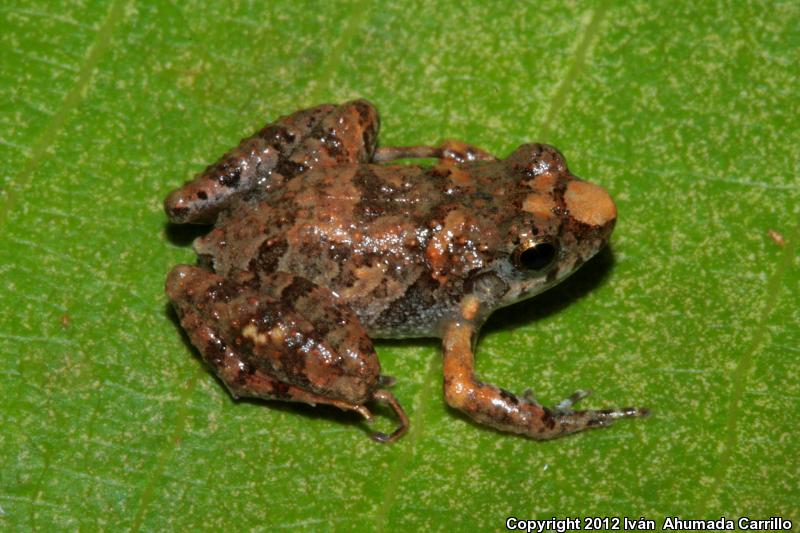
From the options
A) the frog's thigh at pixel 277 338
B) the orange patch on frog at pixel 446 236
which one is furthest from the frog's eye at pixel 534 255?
the frog's thigh at pixel 277 338

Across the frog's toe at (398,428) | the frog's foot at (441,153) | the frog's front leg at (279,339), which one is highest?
the frog's foot at (441,153)

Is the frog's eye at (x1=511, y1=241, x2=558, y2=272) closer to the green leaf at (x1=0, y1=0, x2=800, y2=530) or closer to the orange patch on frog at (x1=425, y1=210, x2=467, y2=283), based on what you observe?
the orange patch on frog at (x1=425, y1=210, x2=467, y2=283)

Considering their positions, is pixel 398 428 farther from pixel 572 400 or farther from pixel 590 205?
pixel 590 205

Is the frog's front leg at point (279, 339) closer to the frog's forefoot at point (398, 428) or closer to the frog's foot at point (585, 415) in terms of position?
the frog's forefoot at point (398, 428)

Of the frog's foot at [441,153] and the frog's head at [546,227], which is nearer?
the frog's head at [546,227]

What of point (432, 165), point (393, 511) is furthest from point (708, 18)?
point (393, 511)

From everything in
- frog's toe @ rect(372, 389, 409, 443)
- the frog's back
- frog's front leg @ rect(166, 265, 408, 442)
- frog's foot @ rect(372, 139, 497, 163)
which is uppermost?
frog's foot @ rect(372, 139, 497, 163)

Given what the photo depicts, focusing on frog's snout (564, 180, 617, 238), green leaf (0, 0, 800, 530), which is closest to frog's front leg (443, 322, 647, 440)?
green leaf (0, 0, 800, 530)
